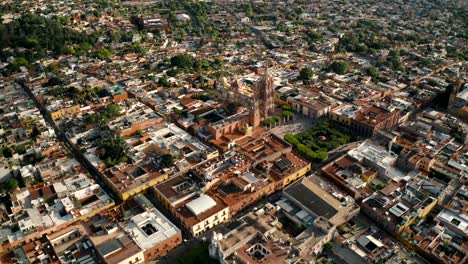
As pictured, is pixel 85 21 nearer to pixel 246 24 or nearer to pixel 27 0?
pixel 27 0

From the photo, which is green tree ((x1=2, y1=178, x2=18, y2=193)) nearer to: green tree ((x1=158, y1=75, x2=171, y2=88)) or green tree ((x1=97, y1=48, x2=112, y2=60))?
green tree ((x1=158, y1=75, x2=171, y2=88))

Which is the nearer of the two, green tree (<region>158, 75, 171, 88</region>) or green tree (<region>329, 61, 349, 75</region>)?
green tree (<region>158, 75, 171, 88</region>)

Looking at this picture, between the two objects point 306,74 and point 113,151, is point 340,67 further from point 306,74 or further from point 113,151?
point 113,151

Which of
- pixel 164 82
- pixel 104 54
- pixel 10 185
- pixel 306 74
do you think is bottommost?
pixel 10 185

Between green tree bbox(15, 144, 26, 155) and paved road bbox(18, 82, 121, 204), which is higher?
green tree bbox(15, 144, 26, 155)

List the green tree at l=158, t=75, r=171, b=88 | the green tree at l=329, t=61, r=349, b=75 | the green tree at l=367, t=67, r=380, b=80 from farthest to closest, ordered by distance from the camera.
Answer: the green tree at l=329, t=61, r=349, b=75 → the green tree at l=367, t=67, r=380, b=80 → the green tree at l=158, t=75, r=171, b=88

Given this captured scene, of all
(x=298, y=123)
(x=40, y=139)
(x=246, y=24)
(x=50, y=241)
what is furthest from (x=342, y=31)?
(x=50, y=241)

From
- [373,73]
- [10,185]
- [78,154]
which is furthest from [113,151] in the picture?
[373,73]

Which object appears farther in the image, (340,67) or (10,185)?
(340,67)

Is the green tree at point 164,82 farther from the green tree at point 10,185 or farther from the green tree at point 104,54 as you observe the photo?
the green tree at point 10,185

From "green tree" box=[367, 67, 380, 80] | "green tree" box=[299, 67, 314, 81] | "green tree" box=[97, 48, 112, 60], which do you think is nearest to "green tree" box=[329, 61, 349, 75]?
"green tree" box=[367, 67, 380, 80]

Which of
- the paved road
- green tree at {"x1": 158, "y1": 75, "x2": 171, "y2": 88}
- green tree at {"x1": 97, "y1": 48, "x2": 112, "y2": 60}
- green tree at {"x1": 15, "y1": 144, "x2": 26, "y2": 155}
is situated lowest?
the paved road
